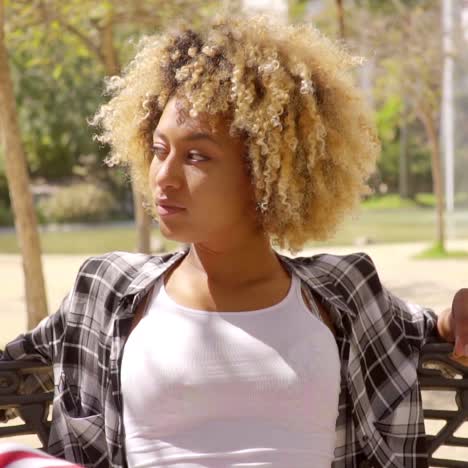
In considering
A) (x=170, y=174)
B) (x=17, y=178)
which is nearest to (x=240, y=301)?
(x=170, y=174)

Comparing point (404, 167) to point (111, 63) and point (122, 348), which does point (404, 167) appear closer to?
point (111, 63)

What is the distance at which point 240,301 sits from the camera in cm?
178

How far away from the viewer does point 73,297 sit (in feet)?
6.30

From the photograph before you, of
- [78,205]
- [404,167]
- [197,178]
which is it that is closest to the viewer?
[197,178]

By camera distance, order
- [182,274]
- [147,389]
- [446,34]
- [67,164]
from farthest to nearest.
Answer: [67,164], [446,34], [182,274], [147,389]

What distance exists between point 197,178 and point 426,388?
2.53 feet

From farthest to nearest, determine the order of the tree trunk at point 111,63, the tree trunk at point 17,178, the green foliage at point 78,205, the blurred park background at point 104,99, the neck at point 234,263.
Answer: the green foliage at point 78,205, the tree trunk at point 111,63, the blurred park background at point 104,99, the tree trunk at point 17,178, the neck at point 234,263

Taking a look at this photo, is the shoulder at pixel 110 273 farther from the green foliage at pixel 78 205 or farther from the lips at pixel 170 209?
the green foliage at pixel 78 205

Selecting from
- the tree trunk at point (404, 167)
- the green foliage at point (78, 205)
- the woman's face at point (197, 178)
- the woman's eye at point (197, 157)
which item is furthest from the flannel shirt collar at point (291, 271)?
the tree trunk at point (404, 167)

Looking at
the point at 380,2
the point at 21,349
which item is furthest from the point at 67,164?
the point at 21,349

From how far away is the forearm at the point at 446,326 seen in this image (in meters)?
1.97

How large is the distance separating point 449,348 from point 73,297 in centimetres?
84

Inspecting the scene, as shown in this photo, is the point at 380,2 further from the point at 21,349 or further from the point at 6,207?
the point at 21,349

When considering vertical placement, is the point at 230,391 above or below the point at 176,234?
below
